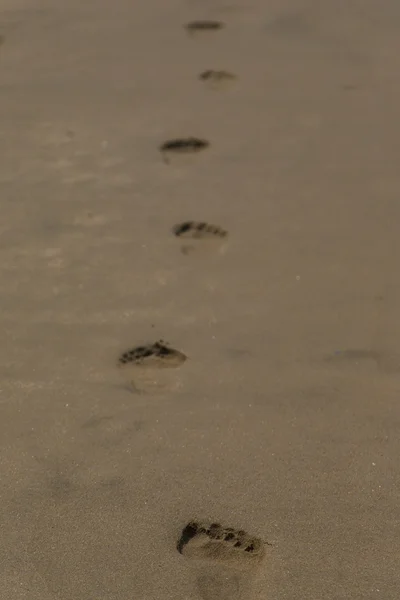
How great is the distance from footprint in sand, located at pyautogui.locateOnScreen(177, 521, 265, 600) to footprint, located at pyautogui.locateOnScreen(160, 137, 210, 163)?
6.54ft

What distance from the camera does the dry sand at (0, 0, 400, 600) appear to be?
2.19 m

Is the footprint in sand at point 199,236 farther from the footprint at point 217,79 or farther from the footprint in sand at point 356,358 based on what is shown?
the footprint at point 217,79

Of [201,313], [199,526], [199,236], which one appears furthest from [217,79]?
[199,526]

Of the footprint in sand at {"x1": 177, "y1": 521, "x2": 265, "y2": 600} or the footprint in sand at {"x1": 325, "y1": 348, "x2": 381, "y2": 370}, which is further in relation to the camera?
the footprint in sand at {"x1": 325, "y1": 348, "x2": 381, "y2": 370}

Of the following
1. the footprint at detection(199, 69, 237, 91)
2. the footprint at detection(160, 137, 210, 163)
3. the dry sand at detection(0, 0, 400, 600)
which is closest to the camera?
the dry sand at detection(0, 0, 400, 600)

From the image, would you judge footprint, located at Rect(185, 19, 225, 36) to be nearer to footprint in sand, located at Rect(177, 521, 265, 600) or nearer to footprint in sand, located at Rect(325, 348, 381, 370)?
footprint in sand, located at Rect(325, 348, 381, 370)

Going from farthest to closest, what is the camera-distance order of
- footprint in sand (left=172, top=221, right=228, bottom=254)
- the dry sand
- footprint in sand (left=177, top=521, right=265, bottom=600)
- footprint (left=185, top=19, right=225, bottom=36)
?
footprint (left=185, top=19, right=225, bottom=36), footprint in sand (left=172, top=221, right=228, bottom=254), the dry sand, footprint in sand (left=177, top=521, right=265, bottom=600)

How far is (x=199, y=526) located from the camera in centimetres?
221

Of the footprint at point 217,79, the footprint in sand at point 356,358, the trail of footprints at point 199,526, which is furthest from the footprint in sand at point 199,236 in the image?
the footprint at point 217,79

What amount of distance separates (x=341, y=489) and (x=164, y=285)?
3.48ft

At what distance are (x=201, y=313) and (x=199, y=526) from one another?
0.88 meters

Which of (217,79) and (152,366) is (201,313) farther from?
(217,79)

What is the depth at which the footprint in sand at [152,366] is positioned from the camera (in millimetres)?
2631

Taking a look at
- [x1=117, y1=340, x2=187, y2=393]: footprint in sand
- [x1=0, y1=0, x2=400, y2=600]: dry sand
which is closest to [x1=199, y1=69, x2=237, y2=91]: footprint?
[x1=0, y1=0, x2=400, y2=600]: dry sand
